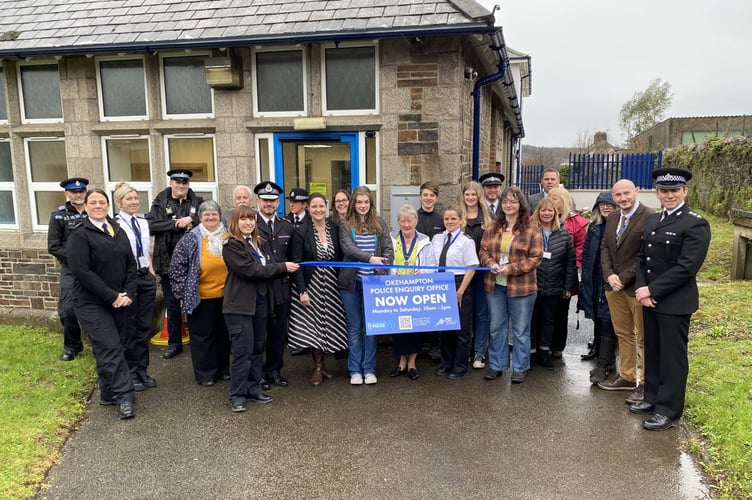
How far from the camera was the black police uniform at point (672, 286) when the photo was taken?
14.1 ft

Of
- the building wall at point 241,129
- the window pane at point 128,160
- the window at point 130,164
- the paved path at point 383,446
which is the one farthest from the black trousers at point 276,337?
the window pane at point 128,160

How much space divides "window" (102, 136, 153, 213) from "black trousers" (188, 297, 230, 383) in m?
3.20

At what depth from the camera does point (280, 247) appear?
541cm

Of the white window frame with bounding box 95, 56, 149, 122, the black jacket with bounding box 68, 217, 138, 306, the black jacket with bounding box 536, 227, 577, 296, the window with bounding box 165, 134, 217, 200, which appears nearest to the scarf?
the black jacket with bounding box 68, 217, 138, 306

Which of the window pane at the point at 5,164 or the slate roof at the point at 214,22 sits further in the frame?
the window pane at the point at 5,164

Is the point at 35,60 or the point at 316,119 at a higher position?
the point at 35,60

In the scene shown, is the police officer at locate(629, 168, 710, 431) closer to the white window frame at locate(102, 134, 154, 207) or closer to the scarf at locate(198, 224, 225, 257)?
the scarf at locate(198, 224, 225, 257)

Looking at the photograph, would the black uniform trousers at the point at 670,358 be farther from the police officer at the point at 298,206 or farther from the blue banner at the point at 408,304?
the police officer at the point at 298,206

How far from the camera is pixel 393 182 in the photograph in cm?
702

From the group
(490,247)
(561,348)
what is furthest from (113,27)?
(561,348)

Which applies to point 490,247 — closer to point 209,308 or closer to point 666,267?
point 666,267

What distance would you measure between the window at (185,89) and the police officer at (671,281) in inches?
225

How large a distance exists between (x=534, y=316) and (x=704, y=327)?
8.15ft

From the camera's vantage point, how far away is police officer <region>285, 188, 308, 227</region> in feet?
19.1
